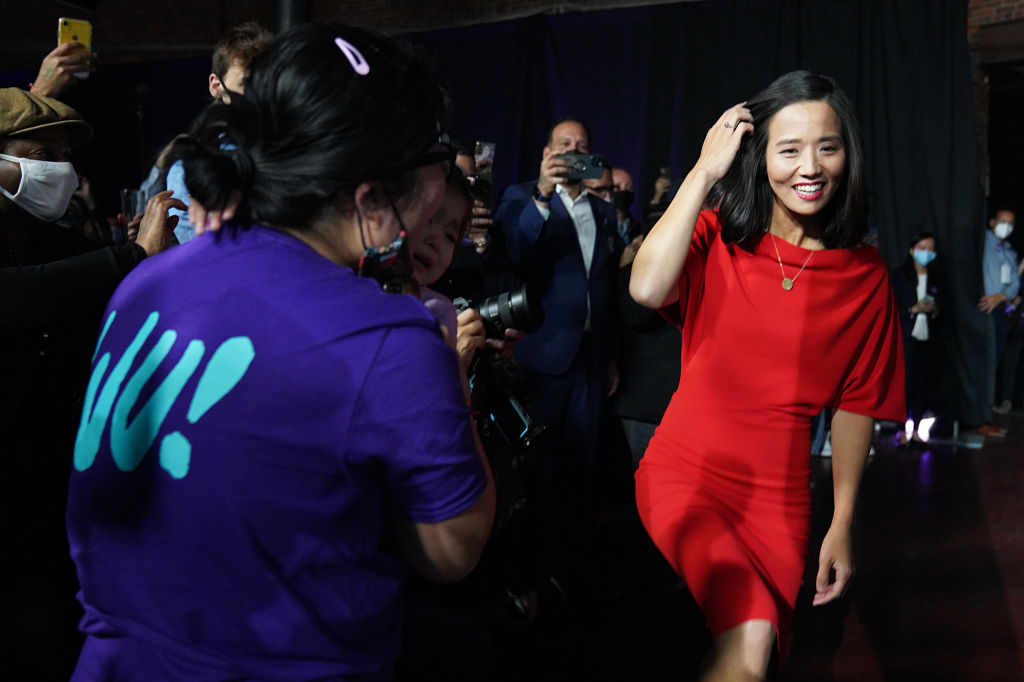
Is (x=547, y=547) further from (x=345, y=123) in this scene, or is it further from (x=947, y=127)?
(x=947, y=127)

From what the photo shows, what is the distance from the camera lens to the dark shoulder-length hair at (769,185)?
1995mm

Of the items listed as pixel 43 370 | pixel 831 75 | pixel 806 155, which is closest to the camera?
pixel 806 155

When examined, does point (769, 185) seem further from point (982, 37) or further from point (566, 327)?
point (982, 37)

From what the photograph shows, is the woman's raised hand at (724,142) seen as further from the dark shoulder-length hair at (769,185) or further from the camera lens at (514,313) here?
the camera lens at (514,313)

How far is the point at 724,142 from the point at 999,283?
749 cm

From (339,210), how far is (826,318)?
128 centimetres

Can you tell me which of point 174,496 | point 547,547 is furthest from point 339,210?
point 547,547

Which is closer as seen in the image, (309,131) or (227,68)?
(309,131)

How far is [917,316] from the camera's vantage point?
7.47m

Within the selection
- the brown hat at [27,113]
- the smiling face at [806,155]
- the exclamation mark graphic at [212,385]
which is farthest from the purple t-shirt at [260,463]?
the brown hat at [27,113]

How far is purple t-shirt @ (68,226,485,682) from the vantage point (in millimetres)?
890

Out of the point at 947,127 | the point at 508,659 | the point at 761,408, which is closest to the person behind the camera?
the point at 761,408

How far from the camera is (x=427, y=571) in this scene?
101 cm

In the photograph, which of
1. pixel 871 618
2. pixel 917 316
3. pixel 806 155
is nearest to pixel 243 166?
pixel 806 155
